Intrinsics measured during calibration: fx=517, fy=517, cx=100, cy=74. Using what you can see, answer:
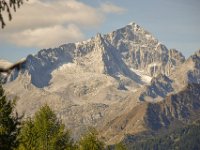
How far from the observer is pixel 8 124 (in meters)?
34.4

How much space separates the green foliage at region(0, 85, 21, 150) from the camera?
105 feet

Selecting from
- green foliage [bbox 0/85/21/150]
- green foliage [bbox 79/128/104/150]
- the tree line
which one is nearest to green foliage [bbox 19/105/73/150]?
the tree line

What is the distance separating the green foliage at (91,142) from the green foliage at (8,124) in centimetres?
1968

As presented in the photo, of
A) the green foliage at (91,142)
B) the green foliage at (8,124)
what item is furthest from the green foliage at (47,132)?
the green foliage at (8,124)

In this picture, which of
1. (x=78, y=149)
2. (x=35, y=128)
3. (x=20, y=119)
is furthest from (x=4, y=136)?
(x=78, y=149)

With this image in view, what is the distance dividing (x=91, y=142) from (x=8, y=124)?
21.9 metres

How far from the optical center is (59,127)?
5169 centimetres

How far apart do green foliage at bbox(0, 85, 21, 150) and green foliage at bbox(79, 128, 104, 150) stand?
1968 cm

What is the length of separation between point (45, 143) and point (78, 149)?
240 inches

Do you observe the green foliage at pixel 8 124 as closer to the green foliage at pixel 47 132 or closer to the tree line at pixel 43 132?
the tree line at pixel 43 132

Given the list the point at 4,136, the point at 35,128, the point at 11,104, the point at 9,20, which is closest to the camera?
the point at 9,20

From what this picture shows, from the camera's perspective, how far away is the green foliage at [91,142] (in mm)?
55028

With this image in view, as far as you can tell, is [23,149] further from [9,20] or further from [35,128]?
[9,20]

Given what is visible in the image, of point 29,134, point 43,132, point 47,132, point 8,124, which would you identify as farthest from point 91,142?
point 8,124
